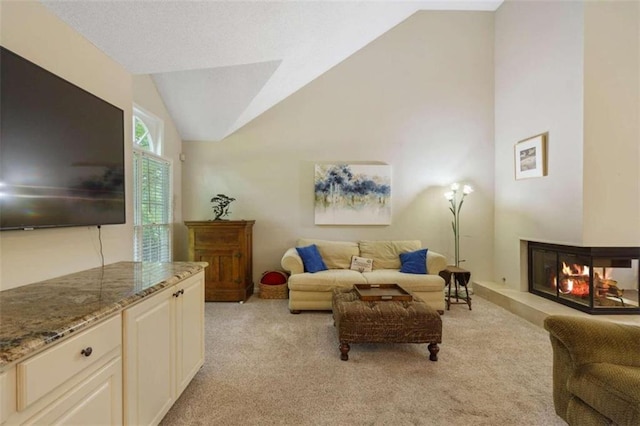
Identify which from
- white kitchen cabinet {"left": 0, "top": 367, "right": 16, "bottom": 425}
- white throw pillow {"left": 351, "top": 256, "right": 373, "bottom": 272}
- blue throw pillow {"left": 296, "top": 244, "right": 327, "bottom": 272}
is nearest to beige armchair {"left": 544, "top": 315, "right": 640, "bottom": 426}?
white kitchen cabinet {"left": 0, "top": 367, "right": 16, "bottom": 425}

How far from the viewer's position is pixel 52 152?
157 centimetres

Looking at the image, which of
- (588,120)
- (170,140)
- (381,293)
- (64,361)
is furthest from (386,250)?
(64,361)

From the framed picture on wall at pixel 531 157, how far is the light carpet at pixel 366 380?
73.1 inches

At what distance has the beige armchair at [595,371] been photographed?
129cm

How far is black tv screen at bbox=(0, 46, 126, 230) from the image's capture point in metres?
1.36

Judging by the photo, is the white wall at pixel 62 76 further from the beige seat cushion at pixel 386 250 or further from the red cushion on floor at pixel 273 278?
the beige seat cushion at pixel 386 250

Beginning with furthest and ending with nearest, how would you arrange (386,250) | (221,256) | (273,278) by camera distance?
(273,278) → (386,250) → (221,256)

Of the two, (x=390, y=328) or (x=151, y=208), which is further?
(x=151, y=208)

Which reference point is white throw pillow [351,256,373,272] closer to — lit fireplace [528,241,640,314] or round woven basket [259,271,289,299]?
round woven basket [259,271,289,299]

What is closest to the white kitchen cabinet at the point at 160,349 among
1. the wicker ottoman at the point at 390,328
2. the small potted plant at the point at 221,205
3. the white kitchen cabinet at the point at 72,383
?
the white kitchen cabinet at the point at 72,383

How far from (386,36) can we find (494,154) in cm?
248

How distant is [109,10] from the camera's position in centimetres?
191

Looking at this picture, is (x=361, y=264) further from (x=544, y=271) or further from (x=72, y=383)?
(x=72, y=383)

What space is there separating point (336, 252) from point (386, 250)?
0.72 m
